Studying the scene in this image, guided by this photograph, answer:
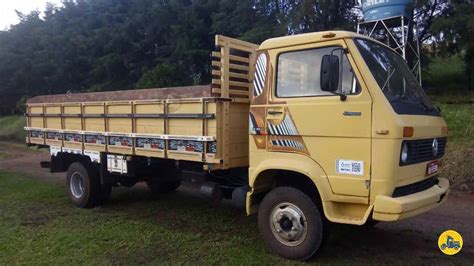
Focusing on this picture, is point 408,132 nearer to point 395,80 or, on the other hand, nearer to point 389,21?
point 395,80

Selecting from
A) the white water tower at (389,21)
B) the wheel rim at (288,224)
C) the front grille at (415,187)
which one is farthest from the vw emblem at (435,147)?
the white water tower at (389,21)

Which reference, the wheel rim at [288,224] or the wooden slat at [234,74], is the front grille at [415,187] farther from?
the wooden slat at [234,74]

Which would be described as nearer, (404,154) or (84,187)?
(404,154)

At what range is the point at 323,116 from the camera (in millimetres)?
4875

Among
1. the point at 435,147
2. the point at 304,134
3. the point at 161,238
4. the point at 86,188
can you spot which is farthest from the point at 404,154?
the point at 86,188

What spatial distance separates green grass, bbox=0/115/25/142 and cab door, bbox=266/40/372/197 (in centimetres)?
2094

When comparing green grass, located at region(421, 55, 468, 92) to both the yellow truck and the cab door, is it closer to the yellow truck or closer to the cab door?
the yellow truck

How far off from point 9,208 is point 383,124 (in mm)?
6784

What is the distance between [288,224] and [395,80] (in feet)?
6.65

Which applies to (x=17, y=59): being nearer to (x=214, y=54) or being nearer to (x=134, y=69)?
(x=134, y=69)

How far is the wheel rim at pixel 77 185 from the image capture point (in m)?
8.26

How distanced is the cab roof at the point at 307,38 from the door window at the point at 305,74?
0.11 metres

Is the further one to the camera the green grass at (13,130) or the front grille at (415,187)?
the green grass at (13,130)

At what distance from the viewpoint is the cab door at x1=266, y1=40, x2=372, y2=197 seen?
4.66 m
